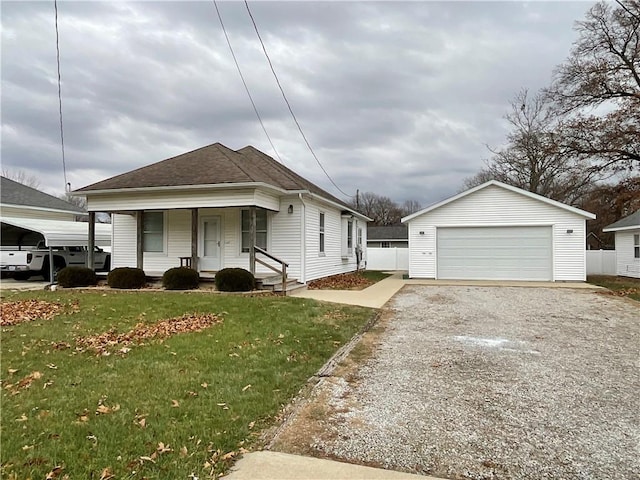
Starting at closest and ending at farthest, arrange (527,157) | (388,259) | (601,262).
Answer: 1. (601,262)
2. (388,259)
3. (527,157)

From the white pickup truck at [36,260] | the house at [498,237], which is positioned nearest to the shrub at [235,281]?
the white pickup truck at [36,260]

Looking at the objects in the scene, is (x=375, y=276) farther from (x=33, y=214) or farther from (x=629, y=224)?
(x=33, y=214)

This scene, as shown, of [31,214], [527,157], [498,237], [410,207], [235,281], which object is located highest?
[527,157]

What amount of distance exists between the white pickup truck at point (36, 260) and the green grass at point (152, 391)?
31.2 ft

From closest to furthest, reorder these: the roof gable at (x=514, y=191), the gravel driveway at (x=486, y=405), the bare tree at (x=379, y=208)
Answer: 1. the gravel driveway at (x=486, y=405)
2. the roof gable at (x=514, y=191)
3. the bare tree at (x=379, y=208)

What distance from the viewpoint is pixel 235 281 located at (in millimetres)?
11742

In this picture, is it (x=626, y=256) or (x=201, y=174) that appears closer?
(x=201, y=174)

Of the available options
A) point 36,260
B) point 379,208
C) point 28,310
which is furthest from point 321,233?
point 379,208

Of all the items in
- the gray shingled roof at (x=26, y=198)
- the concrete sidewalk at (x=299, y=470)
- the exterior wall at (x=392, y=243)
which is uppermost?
the gray shingled roof at (x=26, y=198)

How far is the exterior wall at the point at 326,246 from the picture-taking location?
14336 millimetres

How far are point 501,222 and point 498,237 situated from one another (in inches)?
23.9

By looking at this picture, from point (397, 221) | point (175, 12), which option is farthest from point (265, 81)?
point (397, 221)

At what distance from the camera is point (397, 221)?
169 ft

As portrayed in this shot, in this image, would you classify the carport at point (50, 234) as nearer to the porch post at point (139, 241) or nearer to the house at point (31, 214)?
the house at point (31, 214)
